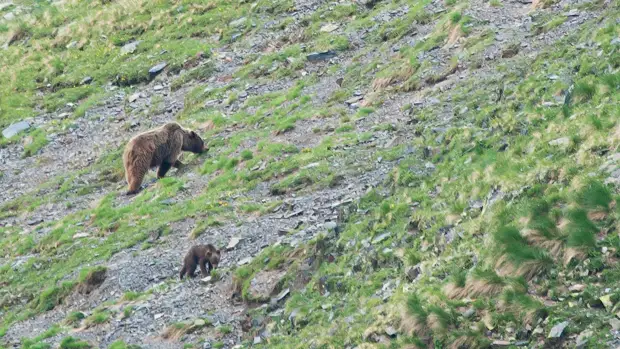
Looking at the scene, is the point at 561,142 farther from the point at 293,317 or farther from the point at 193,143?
the point at 193,143

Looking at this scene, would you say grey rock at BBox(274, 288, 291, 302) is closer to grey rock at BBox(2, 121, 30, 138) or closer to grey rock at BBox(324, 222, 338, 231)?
grey rock at BBox(324, 222, 338, 231)

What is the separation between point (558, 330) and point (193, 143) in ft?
62.9

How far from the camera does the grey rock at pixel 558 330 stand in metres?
11.4

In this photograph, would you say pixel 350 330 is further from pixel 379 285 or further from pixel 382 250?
pixel 382 250

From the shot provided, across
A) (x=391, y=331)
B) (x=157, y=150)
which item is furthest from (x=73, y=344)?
(x=157, y=150)

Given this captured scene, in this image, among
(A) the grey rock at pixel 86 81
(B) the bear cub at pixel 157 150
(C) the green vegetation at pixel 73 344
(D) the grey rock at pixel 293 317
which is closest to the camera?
(D) the grey rock at pixel 293 317

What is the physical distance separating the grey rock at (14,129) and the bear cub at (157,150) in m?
10.7

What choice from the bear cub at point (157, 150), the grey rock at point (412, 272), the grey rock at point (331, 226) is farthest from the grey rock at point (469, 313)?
the bear cub at point (157, 150)

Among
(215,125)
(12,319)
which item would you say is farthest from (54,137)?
(12,319)

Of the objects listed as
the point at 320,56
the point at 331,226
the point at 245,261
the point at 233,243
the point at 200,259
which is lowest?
the point at 320,56

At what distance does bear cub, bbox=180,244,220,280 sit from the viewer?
2050 cm

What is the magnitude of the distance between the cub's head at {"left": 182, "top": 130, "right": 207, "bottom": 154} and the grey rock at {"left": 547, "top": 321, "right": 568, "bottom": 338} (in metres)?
18.8

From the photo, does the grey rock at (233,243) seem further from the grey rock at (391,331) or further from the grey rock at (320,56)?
the grey rock at (320,56)

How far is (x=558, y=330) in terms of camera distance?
11445 millimetres
